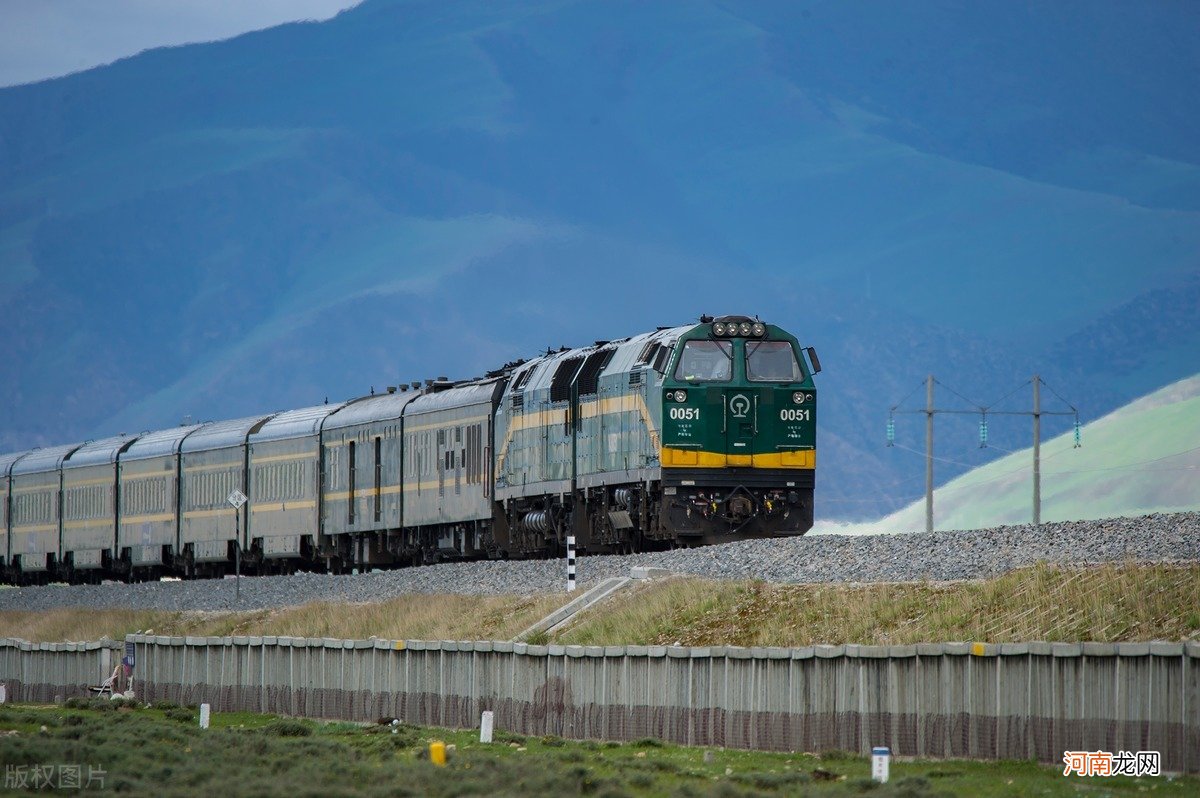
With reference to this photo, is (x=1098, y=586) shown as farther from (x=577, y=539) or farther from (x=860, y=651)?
(x=577, y=539)

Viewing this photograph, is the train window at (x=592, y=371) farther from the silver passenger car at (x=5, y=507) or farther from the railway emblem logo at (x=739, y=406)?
the silver passenger car at (x=5, y=507)

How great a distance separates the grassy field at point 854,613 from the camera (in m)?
20.8

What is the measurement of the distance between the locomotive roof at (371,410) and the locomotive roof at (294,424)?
2.24 feet

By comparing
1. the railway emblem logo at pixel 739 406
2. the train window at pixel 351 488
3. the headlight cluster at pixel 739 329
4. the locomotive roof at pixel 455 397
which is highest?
the headlight cluster at pixel 739 329

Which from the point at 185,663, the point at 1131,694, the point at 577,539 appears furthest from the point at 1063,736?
the point at 577,539

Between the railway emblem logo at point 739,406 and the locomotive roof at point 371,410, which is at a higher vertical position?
the locomotive roof at point 371,410

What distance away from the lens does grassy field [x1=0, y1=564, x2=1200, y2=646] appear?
20781 mm

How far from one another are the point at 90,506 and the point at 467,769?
53.5 meters

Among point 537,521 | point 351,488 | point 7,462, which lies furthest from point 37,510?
point 537,521

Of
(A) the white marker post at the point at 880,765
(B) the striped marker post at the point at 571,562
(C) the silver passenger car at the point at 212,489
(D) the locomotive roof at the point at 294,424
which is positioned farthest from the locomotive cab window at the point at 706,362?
(C) the silver passenger car at the point at 212,489

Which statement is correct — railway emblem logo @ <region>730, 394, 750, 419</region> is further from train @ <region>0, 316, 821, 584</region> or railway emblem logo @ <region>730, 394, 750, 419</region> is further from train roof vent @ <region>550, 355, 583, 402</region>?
train roof vent @ <region>550, 355, 583, 402</region>

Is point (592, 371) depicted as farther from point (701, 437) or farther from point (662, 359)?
point (701, 437)

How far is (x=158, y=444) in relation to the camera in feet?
218

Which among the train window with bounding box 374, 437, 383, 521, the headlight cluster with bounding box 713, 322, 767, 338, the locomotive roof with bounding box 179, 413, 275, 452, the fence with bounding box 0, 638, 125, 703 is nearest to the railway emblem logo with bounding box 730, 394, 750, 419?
the headlight cluster with bounding box 713, 322, 767, 338
